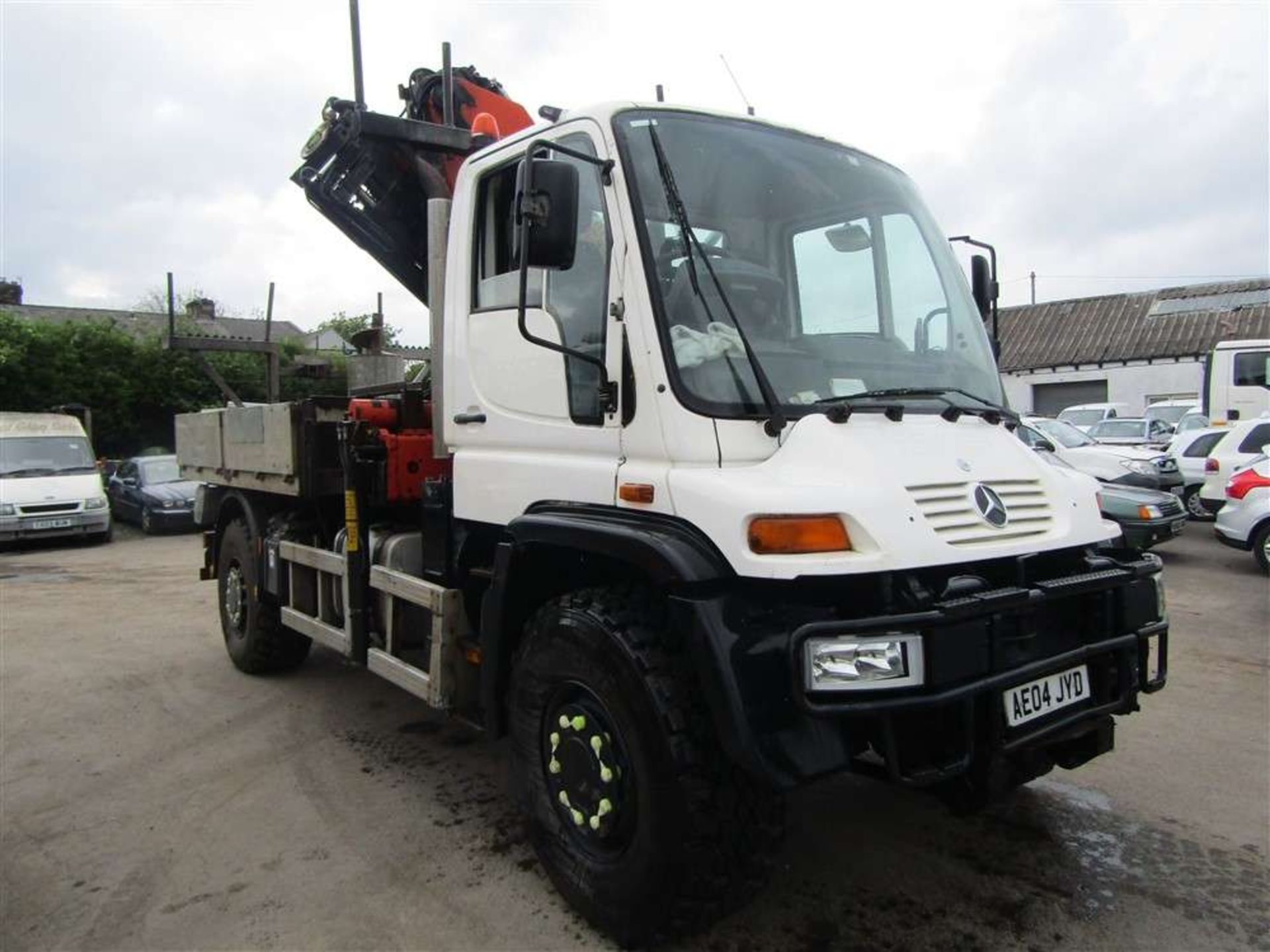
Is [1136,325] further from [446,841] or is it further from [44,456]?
[446,841]

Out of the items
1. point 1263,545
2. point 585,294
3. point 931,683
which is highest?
point 585,294

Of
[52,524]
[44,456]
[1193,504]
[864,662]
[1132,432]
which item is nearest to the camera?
[864,662]

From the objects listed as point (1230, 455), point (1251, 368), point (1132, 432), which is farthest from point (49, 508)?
point (1251, 368)

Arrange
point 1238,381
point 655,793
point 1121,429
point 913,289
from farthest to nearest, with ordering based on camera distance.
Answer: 1. point 1121,429
2. point 1238,381
3. point 913,289
4. point 655,793

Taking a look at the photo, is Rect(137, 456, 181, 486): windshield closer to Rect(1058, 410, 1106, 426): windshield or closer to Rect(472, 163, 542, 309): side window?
Rect(472, 163, 542, 309): side window

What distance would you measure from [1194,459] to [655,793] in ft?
42.7

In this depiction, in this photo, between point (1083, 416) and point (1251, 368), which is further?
point (1083, 416)

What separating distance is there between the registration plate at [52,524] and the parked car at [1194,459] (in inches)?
648

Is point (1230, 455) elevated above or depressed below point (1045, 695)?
above

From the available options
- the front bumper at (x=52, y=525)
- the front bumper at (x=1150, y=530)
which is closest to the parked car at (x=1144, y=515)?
the front bumper at (x=1150, y=530)

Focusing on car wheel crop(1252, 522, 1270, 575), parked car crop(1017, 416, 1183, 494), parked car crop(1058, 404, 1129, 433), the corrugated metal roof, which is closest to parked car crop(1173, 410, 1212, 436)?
parked car crop(1058, 404, 1129, 433)

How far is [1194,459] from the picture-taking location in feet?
41.9

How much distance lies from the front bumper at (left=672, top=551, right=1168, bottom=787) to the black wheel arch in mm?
128

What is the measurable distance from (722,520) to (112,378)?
829 inches
